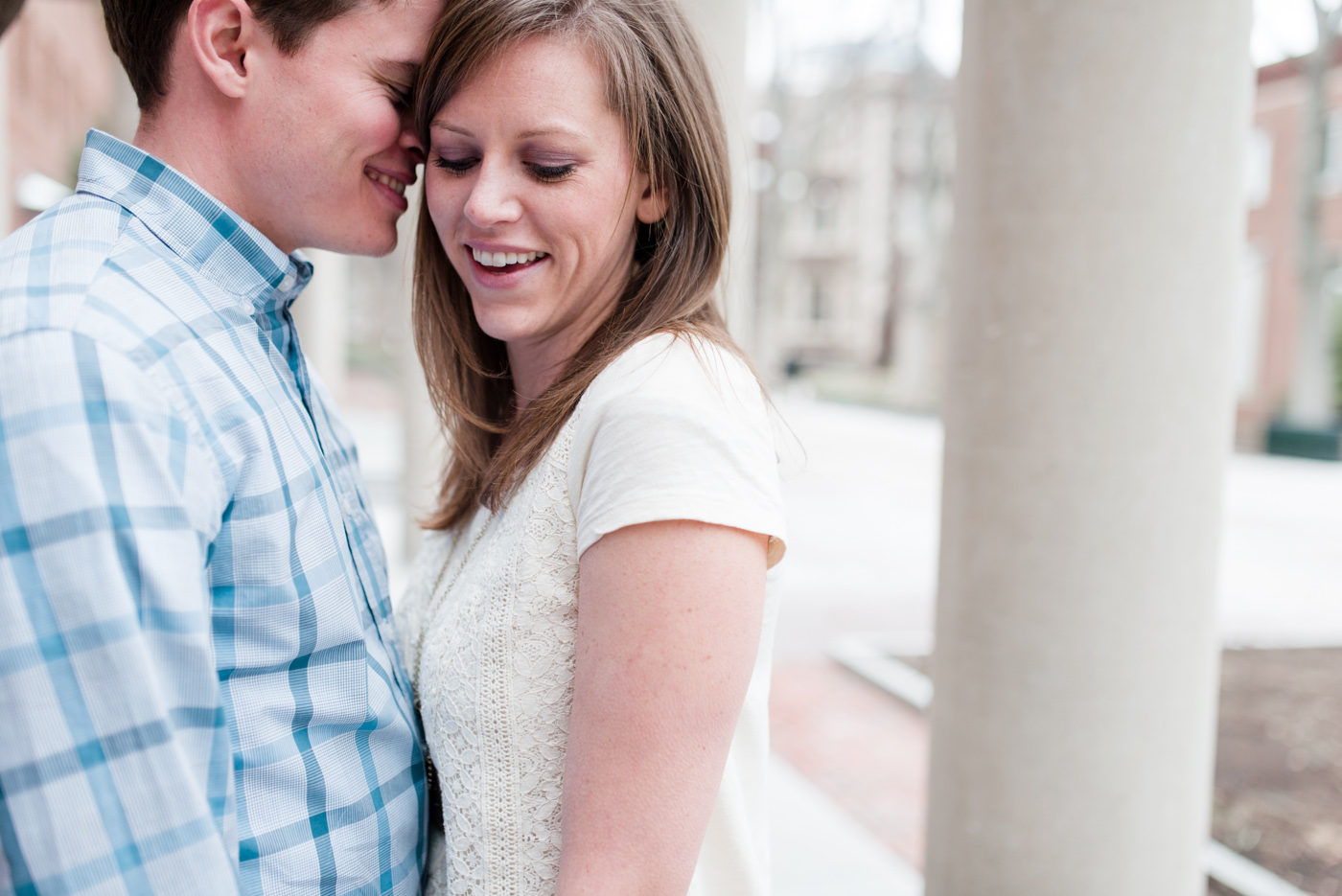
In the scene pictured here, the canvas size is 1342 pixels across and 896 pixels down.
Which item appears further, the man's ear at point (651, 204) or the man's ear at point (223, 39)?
the man's ear at point (651, 204)

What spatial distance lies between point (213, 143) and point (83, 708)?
91 centimetres

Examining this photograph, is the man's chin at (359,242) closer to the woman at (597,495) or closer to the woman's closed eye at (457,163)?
the woman at (597,495)

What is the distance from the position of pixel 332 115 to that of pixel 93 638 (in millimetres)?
890

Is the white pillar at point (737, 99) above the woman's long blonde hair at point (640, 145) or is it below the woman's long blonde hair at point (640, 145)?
above

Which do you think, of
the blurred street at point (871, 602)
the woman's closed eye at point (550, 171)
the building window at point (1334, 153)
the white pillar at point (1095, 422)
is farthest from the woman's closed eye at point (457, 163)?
the building window at point (1334, 153)

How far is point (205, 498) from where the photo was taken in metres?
1.22

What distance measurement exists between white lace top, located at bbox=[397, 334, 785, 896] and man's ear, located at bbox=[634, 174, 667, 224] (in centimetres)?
31

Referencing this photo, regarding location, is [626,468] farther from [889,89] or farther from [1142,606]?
[889,89]

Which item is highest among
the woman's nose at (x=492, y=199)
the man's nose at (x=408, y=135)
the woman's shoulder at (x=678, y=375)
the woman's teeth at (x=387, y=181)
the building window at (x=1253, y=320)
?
the building window at (x=1253, y=320)

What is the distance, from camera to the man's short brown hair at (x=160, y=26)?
5.16ft

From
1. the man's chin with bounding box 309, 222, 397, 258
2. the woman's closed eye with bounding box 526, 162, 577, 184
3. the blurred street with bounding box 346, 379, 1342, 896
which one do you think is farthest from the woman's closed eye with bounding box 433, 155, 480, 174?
the blurred street with bounding box 346, 379, 1342, 896

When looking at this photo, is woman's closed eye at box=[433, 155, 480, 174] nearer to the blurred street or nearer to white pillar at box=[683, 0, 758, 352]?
the blurred street

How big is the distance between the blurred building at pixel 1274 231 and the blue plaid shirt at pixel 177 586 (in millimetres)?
26106

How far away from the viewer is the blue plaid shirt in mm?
1084
